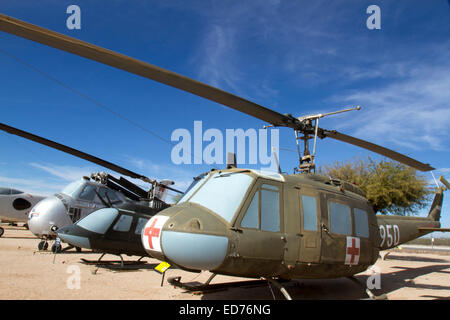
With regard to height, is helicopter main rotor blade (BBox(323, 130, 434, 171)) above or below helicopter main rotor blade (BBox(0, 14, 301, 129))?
below

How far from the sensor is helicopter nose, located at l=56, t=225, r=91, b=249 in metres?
9.53

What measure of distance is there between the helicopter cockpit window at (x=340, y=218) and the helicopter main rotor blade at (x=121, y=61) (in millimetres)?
2639

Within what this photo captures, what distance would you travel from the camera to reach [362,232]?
21.8 ft

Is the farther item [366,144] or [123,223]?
[123,223]

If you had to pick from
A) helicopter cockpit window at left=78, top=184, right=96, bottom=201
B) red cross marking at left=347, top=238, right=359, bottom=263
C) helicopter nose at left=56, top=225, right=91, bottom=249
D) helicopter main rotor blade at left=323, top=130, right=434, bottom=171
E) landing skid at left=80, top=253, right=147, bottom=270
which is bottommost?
landing skid at left=80, top=253, right=147, bottom=270

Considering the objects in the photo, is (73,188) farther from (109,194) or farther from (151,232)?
(151,232)

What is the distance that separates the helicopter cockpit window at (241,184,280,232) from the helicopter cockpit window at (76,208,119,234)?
252 inches

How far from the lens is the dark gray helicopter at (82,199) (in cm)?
1041

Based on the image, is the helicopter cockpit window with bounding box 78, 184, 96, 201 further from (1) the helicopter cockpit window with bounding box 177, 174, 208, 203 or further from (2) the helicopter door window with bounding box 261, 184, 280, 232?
(2) the helicopter door window with bounding box 261, 184, 280, 232

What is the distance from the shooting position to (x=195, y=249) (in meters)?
4.56

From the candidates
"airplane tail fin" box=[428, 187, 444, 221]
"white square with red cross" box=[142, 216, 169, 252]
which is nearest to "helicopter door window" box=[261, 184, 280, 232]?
"white square with red cross" box=[142, 216, 169, 252]

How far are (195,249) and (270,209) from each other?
164cm

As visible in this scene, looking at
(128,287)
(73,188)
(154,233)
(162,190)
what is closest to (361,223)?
(154,233)
